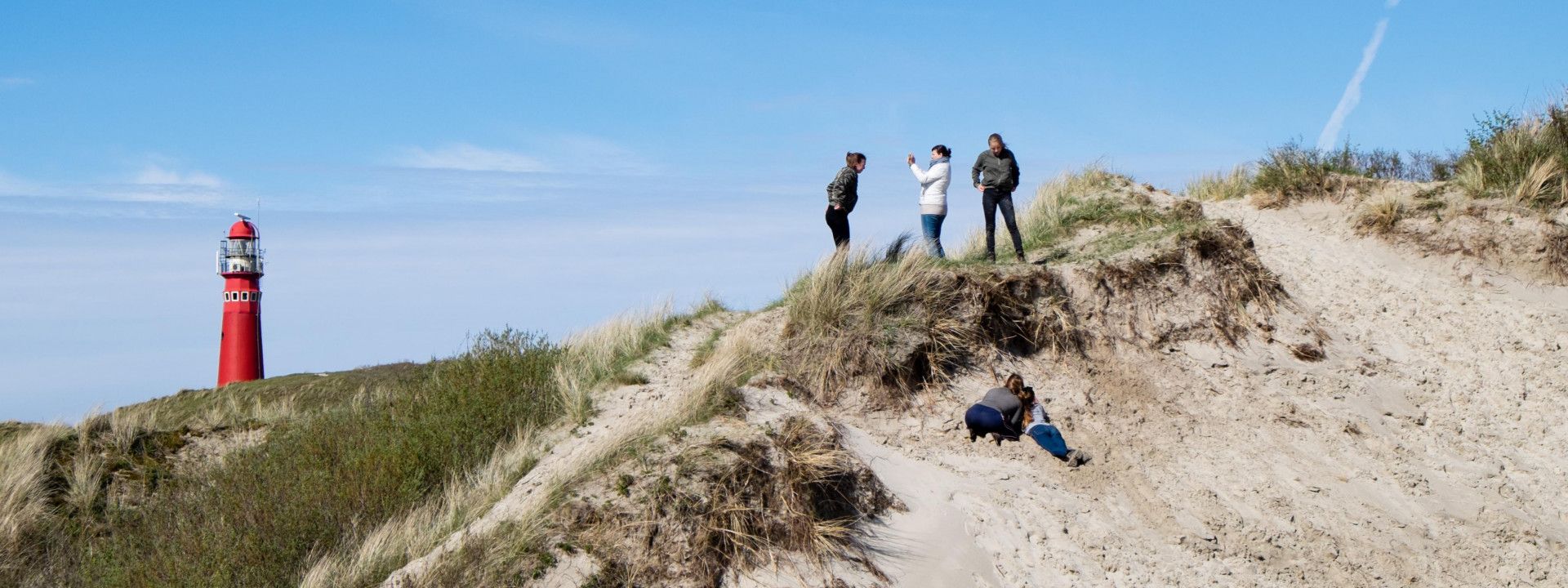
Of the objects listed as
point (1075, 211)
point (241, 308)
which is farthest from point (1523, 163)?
point (241, 308)

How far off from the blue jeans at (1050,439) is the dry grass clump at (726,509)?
201cm

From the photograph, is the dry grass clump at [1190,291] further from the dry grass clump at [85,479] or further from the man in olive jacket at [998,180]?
the dry grass clump at [85,479]

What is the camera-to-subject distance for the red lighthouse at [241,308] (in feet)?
100.0

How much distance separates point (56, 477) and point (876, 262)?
9719mm

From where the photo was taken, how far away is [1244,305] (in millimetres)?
14727

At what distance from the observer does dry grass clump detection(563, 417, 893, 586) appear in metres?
8.98

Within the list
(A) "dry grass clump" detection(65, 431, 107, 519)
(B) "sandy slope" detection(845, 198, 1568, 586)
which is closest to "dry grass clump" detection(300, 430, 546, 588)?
(B) "sandy slope" detection(845, 198, 1568, 586)

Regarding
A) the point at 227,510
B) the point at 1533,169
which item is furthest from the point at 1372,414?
the point at 227,510

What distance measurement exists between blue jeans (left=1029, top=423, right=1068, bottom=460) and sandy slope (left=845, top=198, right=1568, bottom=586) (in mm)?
130

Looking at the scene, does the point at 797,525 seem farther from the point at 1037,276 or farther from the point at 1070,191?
the point at 1070,191

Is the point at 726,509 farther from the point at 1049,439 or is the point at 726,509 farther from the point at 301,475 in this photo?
the point at 301,475

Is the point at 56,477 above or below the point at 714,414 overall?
below

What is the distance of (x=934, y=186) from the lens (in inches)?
555

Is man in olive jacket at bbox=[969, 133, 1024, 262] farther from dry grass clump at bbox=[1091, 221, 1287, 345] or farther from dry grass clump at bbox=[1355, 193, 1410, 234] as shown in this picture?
dry grass clump at bbox=[1355, 193, 1410, 234]
